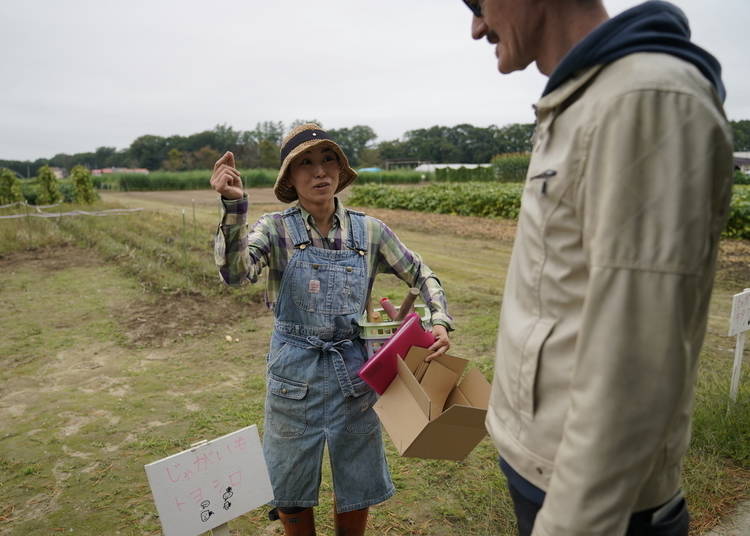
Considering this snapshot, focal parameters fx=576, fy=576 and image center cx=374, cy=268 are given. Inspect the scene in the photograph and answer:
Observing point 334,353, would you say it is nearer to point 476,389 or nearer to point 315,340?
point 315,340

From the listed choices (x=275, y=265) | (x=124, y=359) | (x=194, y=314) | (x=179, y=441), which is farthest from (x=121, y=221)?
(x=275, y=265)

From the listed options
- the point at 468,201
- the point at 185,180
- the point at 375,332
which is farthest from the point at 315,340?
the point at 185,180

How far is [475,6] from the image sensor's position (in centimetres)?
120

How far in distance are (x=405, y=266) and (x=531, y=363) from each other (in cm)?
144

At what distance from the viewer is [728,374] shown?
4.35m

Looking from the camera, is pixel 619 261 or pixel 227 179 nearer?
pixel 619 261

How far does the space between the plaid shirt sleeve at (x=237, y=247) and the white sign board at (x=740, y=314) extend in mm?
2782

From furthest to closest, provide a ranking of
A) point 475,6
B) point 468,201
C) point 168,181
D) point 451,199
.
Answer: point 168,181 → point 451,199 → point 468,201 → point 475,6

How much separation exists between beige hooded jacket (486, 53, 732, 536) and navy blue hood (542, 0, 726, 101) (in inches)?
0.9

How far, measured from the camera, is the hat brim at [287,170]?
2.19m

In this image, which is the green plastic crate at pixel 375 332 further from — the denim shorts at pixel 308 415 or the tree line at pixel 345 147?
the tree line at pixel 345 147

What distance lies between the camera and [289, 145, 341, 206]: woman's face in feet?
7.33

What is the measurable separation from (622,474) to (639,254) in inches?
13.0

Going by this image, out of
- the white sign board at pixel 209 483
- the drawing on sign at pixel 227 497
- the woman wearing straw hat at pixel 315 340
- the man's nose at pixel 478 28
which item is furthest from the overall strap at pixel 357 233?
the man's nose at pixel 478 28
